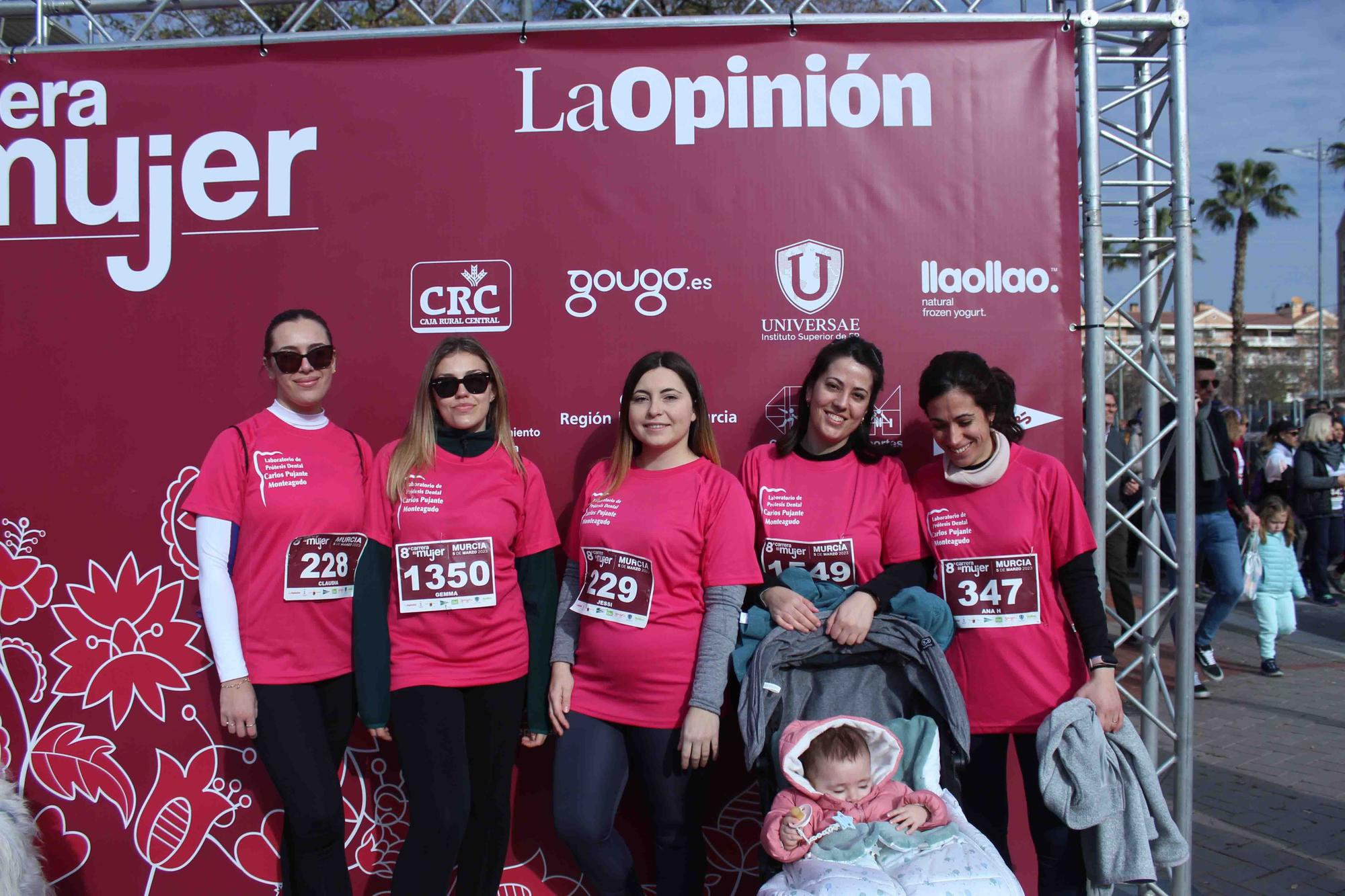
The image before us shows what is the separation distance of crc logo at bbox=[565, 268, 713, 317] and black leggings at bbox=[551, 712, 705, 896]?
1.58 meters

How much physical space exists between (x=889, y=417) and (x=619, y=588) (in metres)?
1.34

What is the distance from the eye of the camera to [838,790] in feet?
8.37

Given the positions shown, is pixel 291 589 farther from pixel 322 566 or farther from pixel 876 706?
pixel 876 706

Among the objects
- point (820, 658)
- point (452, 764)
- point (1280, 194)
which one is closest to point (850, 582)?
point (820, 658)

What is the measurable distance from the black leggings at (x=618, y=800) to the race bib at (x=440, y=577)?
1.66 feet

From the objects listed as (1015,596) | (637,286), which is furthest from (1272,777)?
(637,286)

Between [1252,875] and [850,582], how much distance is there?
2.34 meters

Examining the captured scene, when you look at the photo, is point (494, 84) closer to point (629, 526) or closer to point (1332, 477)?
point (629, 526)

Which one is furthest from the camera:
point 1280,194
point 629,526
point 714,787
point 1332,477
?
point 1280,194

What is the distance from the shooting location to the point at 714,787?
3.57 m

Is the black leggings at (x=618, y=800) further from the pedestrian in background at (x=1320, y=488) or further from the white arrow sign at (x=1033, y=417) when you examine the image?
the pedestrian in background at (x=1320, y=488)

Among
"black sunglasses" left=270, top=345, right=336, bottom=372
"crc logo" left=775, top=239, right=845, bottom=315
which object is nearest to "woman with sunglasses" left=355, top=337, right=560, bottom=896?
"black sunglasses" left=270, top=345, right=336, bottom=372

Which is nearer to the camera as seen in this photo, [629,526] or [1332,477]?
[629,526]

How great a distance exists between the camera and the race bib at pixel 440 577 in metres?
2.92
